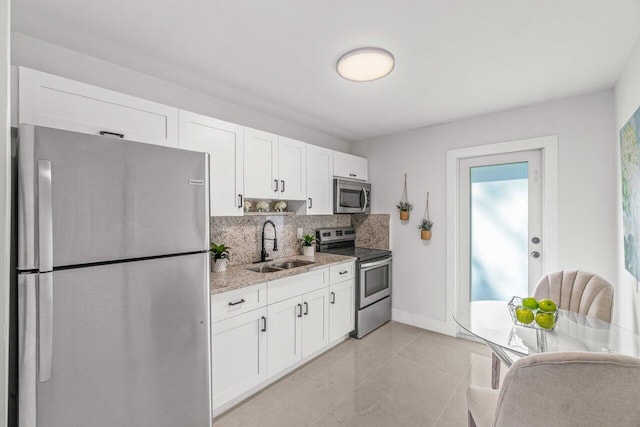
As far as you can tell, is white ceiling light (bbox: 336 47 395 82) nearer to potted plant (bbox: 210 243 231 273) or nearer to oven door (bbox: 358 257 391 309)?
potted plant (bbox: 210 243 231 273)

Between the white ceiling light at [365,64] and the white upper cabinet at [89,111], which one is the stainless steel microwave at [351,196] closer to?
the white ceiling light at [365,64]

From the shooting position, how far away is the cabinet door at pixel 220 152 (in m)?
2.14

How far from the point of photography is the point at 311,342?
107 inches

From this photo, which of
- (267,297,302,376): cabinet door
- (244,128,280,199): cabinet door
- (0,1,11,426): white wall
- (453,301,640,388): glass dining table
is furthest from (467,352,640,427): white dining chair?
(244,128,280,199): cabinet door

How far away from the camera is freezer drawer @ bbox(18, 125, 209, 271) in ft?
3.74

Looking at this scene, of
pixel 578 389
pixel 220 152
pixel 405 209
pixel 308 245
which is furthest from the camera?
pixel 405 209

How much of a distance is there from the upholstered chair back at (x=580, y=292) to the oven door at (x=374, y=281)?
163cm

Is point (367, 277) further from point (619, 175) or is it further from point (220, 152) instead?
point (619, 175)

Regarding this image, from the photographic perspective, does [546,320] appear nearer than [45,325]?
No

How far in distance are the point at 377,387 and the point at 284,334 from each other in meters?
0.88

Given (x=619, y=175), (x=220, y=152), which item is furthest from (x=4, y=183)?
(x=619, y=175)

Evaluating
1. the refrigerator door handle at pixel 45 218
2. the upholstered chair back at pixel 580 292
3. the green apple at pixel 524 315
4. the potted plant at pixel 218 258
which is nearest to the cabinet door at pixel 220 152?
the potted plant at pixel 218 258

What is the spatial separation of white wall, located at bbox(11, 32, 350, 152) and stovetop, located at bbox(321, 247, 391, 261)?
5.39 ft

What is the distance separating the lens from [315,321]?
109 inches
